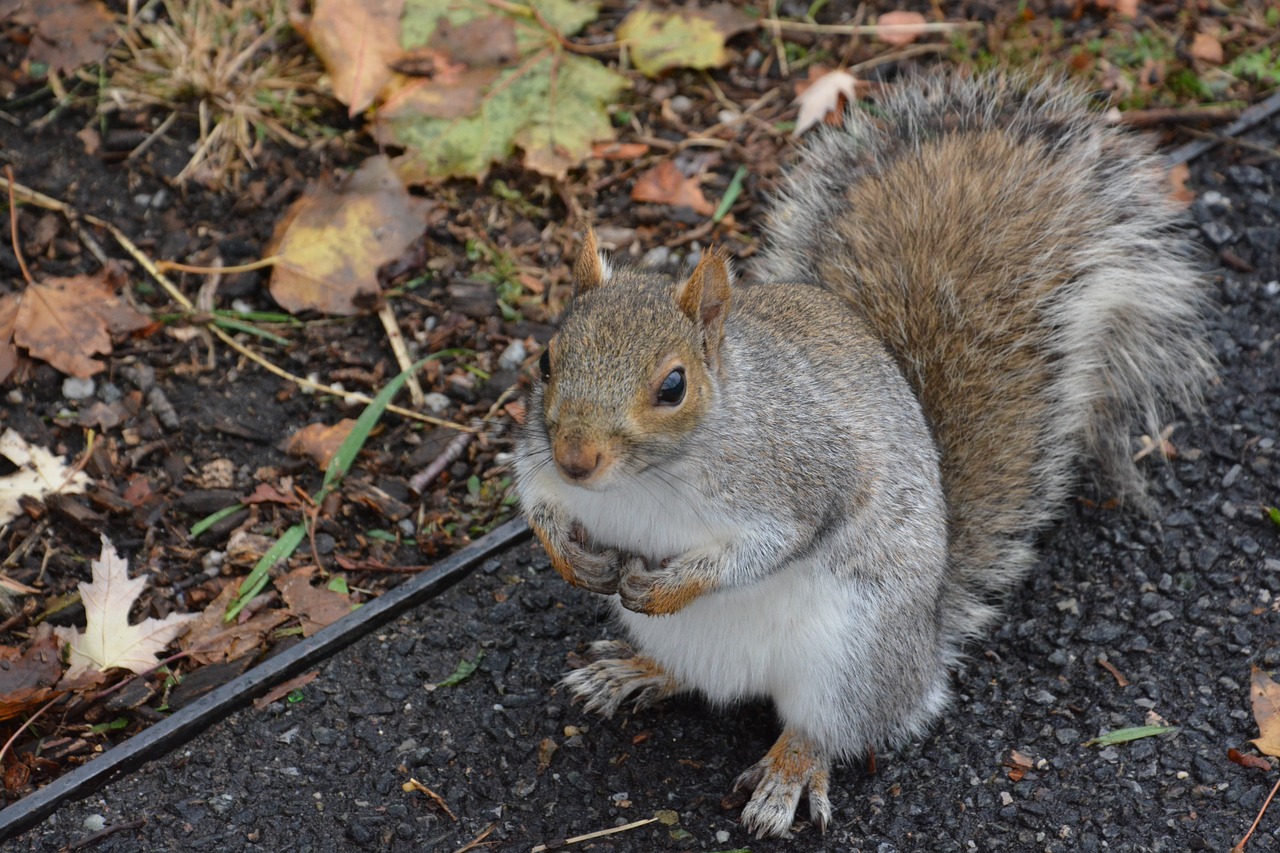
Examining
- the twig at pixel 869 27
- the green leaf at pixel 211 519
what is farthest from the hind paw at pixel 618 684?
the twig at pixel 869 27

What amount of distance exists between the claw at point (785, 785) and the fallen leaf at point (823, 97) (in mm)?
1810

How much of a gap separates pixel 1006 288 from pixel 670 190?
119cm

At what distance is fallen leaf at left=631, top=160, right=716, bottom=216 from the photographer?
345 centimetres

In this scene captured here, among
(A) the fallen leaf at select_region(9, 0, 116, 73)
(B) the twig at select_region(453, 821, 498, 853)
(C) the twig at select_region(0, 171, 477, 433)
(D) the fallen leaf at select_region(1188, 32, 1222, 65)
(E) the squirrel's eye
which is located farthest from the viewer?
(D) the fallen leaf at select_region(1188, 32, 1222, 65)

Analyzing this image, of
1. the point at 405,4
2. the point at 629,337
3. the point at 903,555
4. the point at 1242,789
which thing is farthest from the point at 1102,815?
the point at 405,4

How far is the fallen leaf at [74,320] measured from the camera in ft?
9.82

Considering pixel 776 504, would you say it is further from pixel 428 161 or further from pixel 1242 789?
pixel 428 161

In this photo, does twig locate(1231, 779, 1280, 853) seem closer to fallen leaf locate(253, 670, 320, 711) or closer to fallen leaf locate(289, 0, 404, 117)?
fallen leaf locate(253, 670, 320, 711)

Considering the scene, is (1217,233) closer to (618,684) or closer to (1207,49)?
(1207,49)

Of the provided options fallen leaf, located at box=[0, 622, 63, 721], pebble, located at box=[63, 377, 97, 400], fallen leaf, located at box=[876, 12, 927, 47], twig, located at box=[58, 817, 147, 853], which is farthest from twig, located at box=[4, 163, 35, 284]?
fallen leaf, located at box=[876, 12, 927, 47]

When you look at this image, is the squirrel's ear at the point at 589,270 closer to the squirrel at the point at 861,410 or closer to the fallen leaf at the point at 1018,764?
the squirrel at the point at 861,410

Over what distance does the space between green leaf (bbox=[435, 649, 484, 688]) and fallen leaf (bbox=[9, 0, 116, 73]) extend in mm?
2031

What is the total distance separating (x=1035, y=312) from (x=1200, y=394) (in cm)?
60

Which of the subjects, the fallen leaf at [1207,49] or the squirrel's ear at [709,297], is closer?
the squirrel's ear at [709,297]
